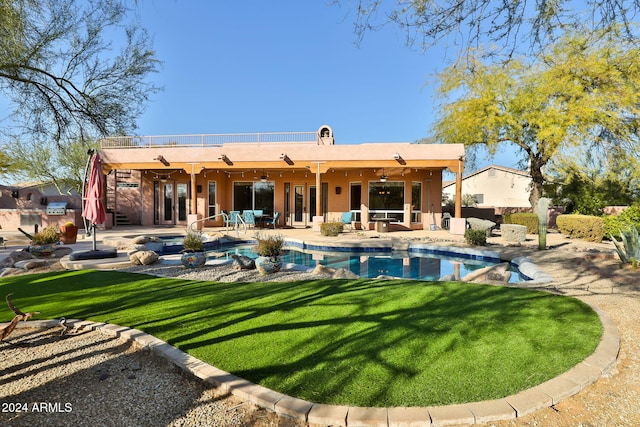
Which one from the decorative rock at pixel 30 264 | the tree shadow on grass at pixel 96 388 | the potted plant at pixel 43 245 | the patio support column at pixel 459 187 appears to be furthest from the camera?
the patio support column at pixel 459 187

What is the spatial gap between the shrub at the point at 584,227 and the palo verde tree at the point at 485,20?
11.1m

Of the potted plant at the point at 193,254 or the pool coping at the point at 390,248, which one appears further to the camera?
the pool coping at the point at 390,248

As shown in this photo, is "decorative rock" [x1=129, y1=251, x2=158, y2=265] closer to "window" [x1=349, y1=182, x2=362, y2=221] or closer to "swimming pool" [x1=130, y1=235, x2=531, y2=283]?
"swimming pool" [x1=130, y1=235, x2=531, y2=283]

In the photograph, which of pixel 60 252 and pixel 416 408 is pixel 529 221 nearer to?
pixel 416 408

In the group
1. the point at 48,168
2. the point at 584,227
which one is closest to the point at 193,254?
the point at 584,227

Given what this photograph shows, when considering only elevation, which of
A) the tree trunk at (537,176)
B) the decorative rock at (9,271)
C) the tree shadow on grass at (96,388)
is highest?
the tree trunk at (537,176)

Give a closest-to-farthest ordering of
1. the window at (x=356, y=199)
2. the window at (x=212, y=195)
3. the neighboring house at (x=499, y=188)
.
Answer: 1. the window at (x=356, y=199)
2. the window at (x=212, y=195)
3. the neighboring house at (x=499, y=188)

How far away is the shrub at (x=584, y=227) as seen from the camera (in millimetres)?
11664

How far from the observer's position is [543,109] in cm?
1586

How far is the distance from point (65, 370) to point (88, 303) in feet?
6.41

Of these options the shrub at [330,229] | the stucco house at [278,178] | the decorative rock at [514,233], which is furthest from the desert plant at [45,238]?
Result: the decorative rock at [514,233]

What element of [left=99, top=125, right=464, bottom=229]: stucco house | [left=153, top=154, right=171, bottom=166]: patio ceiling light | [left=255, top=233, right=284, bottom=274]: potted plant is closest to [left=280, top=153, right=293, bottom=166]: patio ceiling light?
[left=99, top=125, right=464, bottom=229]: stucco house

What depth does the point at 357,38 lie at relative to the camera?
318 cm

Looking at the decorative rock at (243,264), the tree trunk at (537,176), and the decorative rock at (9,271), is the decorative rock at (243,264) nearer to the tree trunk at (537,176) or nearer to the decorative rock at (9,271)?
the decorative rock at (9,271)
